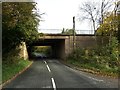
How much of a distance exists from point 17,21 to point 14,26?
0.58 m

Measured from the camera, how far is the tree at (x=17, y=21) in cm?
2405

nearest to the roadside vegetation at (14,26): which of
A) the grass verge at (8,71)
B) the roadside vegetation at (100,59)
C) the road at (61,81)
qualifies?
the grass verge at (8,71)

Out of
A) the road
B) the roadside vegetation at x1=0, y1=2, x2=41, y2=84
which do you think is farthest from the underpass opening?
the road

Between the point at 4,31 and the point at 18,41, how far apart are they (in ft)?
9.05

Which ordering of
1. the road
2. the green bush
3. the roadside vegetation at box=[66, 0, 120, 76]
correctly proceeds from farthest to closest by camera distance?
the roadside vegetation at box=[66, 0, 120, 76] < the green bush < the road

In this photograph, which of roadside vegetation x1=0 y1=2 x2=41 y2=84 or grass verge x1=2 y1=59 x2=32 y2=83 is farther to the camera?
roadside vegetation x1=0 y1=2 x2=41 y2=84

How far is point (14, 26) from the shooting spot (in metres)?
27.4

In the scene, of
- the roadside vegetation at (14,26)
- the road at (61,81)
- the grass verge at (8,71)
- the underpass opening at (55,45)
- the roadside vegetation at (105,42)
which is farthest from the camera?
the underpass opening at (55,45)

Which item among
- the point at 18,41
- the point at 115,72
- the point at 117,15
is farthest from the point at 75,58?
the point at 115,72

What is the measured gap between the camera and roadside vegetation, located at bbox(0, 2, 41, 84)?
24000 millimetres

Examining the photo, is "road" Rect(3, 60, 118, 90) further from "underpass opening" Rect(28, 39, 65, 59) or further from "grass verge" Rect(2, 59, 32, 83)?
"underpass opening" Rect(28, 39, 65, 59)

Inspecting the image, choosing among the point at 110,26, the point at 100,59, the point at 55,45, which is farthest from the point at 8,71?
the point at 55,45

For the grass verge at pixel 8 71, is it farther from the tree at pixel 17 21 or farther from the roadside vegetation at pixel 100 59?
the roadside vegetation at pixel 100 59

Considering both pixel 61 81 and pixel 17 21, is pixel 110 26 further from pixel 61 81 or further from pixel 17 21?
pixel 61 81
